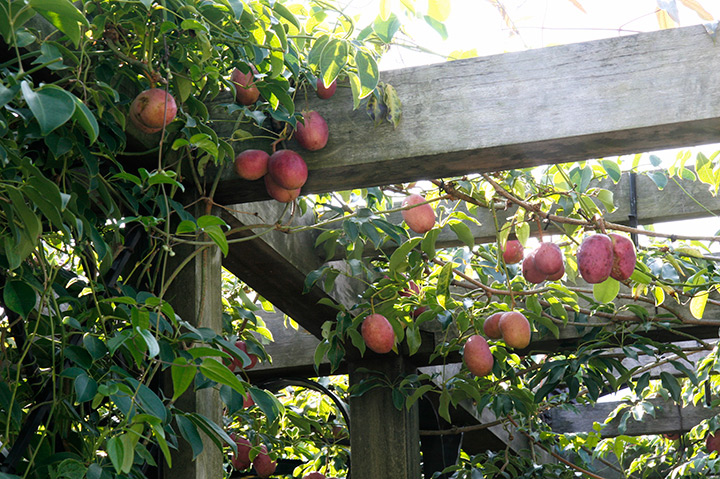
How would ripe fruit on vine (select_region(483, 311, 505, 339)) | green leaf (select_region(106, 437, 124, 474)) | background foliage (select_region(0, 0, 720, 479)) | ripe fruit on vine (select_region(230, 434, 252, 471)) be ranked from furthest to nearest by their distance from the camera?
ripe fruit on vine (select_region(230, 434, 252, 471))
ripe fruit on vine (select_region(483, 311, 505, 339))
background foliage (select_region(0, 0, 720, 479))
green leaf (select_region(106, 437, 124, 474))

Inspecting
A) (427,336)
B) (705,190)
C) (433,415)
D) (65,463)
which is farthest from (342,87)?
(433,415)

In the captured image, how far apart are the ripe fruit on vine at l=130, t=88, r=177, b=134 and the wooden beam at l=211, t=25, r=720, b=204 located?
253mm

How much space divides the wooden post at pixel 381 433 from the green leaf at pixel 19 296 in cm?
201

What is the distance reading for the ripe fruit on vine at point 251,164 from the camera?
72.7 inches

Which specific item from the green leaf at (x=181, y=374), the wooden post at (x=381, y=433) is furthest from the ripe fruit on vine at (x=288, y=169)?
the wooden post at (x=381, y=433)

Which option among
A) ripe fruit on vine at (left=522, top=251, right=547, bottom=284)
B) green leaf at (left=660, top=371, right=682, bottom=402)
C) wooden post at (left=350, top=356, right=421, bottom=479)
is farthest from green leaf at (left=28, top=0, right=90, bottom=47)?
green leaf at (left=660, top=371, right=682, bottom=402)

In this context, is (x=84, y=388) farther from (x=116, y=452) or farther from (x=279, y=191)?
(x=279, y=191)

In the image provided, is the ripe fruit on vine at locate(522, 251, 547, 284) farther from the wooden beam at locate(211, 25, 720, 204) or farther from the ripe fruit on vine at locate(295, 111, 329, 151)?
the ripe fruit on vine at locate(295, 111, 329, 151)

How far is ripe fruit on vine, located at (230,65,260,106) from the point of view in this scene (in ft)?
5.92

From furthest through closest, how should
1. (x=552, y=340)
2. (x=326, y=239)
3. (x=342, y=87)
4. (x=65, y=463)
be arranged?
(x=552, y=340)
(x=326, y=239)
(x=342, y=87)
(x=65, y=463)

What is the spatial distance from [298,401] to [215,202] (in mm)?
2420

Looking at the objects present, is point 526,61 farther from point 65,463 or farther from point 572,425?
point 572,425

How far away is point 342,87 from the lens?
1.94 m

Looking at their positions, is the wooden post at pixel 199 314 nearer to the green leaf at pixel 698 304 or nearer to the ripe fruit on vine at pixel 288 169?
the ripe fruit on vine at pixel 288 169
